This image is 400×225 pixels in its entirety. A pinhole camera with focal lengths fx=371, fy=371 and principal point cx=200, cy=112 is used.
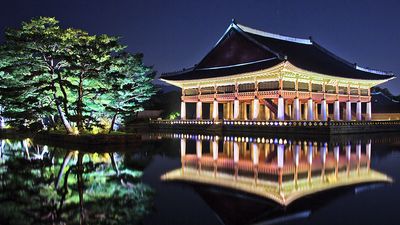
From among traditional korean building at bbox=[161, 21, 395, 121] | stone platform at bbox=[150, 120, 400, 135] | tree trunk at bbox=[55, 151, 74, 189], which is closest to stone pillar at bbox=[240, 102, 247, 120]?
traditional korean building at bbox=[161, 21, 395, 121]

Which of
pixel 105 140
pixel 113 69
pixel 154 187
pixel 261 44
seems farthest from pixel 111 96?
pixel 261 44

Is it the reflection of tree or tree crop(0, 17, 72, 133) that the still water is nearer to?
the reflection of tree

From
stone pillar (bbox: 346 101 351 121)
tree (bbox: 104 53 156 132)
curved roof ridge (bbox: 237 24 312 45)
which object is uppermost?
curved roof ridge (bbox: 237 24 312 45)

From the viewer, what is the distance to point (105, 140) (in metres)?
23.9

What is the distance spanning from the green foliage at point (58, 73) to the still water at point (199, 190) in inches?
364

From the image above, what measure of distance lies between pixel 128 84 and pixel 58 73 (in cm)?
1015

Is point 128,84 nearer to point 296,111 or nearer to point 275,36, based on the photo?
point 296,111

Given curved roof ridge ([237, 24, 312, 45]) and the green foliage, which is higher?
curved roof ridge ([237, 24, 312, 45])

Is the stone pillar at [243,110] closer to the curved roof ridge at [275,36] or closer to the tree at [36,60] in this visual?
the curved roof ridge at [275,36]

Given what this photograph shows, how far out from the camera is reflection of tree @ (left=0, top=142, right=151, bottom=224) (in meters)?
7.89

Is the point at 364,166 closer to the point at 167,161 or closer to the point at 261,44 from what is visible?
the point at 167,161

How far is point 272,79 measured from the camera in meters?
39.0

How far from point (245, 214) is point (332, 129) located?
1056 inches

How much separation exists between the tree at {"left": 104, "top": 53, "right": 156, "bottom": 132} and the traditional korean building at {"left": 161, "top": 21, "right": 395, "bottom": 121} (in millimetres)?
5583
